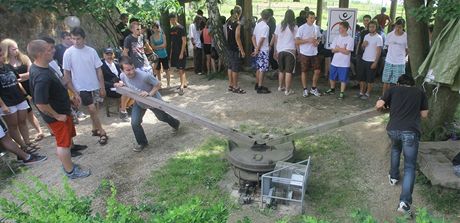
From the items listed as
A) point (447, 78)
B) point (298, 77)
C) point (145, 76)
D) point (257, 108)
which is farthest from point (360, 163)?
point (298, 77)

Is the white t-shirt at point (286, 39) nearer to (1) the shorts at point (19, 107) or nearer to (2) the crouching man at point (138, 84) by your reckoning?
(2) the crouching man at point (138, 84)

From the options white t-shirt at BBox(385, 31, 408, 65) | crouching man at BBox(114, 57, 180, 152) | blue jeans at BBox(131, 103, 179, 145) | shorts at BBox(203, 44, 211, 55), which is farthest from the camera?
shorts at BBox(203, 44, 211, 55)

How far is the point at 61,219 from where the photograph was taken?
2.19 metres

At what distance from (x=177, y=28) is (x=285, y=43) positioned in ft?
8.60

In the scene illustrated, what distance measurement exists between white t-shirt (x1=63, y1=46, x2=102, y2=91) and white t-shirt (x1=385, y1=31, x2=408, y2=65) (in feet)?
17.4

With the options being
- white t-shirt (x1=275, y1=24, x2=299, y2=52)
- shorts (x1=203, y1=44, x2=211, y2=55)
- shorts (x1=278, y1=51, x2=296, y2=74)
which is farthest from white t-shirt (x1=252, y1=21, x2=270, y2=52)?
shorts (x1=203, y1=44, x2=211, y2=55)

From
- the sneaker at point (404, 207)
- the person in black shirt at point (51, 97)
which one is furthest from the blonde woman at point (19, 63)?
the sneaker at point (404, 207)

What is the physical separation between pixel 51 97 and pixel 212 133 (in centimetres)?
272

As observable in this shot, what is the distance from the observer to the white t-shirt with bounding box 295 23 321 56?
8.30m

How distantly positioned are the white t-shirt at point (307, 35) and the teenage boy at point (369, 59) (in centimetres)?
100

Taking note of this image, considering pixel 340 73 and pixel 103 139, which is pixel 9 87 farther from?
pixel 340 73

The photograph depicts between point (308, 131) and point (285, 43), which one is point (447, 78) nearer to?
point (308, 131)

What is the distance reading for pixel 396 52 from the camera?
7.40 m

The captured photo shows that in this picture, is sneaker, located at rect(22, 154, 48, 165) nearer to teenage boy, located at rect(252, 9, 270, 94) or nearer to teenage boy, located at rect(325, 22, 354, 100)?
teenage boy, located at rect(252, 9, 270, 94)
